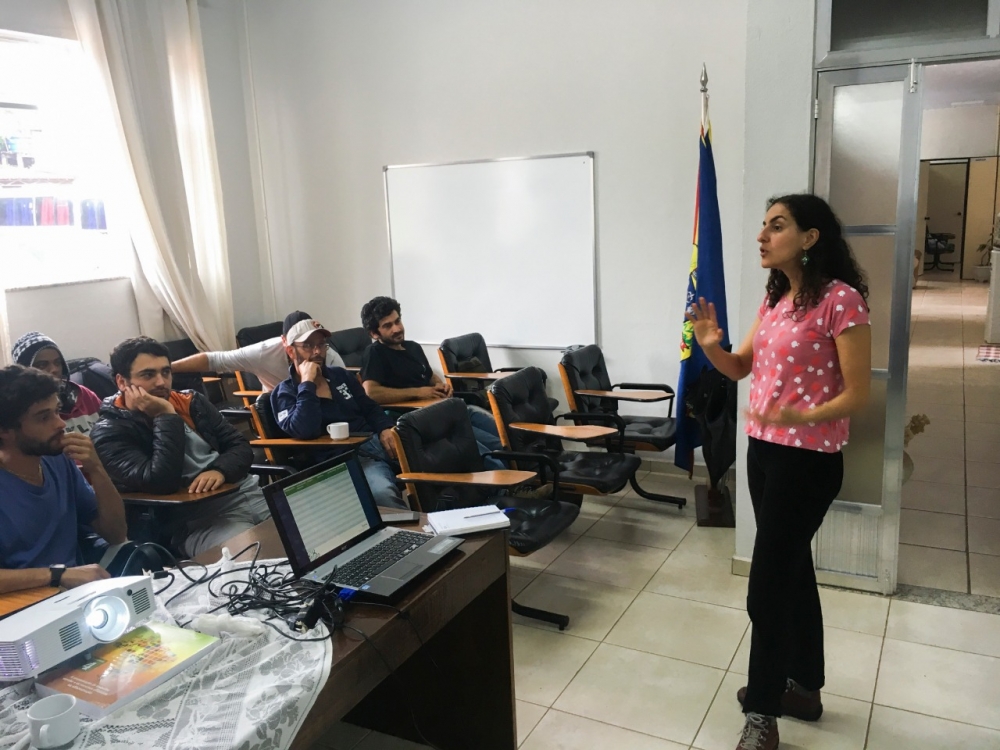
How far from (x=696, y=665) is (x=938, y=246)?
47.2 ft

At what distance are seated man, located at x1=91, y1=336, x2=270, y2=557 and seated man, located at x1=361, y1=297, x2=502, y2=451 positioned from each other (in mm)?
1291

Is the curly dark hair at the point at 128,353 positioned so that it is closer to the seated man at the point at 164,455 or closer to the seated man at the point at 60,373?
the seated man at the point at 164,455

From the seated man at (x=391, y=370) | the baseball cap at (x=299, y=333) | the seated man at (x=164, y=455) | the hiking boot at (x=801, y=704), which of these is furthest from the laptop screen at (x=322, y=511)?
the seated man at (x=391, y=370)

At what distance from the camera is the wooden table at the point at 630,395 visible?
415 cm

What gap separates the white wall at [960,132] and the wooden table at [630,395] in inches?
424

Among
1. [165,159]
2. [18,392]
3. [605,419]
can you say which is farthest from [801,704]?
[165,159]

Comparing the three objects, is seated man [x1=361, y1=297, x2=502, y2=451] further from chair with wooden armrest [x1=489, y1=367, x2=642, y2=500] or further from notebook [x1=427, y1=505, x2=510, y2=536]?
notebook [x1=427, y1=505, x2=510, y2=536]

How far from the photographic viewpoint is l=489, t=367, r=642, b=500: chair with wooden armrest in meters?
3.43

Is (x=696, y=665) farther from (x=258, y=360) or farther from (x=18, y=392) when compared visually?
(x=258, y=360)

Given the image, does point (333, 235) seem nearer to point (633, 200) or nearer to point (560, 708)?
point (633, 200)

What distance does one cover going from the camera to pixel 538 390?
155 inches

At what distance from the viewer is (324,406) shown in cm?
359

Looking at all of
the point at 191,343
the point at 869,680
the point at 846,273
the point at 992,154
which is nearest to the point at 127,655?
the point at 846,273

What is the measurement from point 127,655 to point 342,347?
3757mm
